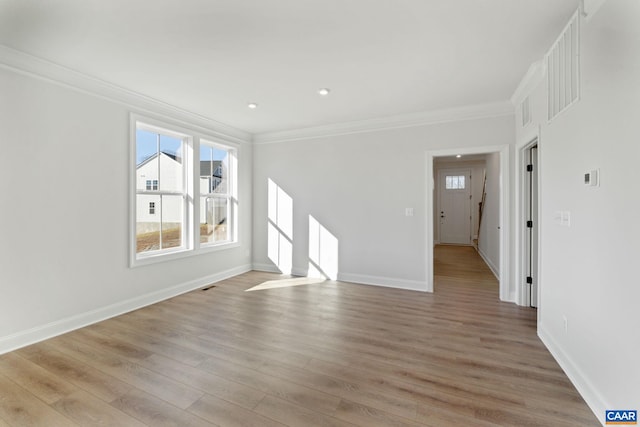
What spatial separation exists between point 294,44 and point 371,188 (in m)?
2.63

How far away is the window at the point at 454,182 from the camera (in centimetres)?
894

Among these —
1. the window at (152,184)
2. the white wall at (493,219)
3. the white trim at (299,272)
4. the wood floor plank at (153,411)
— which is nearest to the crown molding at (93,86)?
the window at (152,184)

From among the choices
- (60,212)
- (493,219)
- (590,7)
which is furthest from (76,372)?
(493,219)

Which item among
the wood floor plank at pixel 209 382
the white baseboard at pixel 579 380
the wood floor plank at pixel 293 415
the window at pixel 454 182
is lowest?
the wood floor plank at pixel 293 415

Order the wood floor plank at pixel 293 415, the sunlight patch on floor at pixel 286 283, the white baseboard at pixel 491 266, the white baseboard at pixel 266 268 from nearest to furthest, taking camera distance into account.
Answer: the wood floor plank at pixel 293 415 → the sunlight patch on floor at pixel 286 283 → the white baseboard at pixel 491 266 → the white baseboard at pixel 266 268

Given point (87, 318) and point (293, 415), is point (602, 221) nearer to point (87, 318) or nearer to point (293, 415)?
point (293, 415)

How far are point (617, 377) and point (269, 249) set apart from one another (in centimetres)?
471

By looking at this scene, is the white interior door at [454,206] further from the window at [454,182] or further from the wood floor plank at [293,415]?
the wood floor plank at [293,415]

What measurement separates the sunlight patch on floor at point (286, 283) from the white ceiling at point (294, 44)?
277cm

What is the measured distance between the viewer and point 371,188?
4566 millimetres

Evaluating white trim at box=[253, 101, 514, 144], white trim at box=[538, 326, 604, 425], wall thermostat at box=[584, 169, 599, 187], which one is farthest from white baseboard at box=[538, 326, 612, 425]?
white trim at box=[253, 101, 514, 144]

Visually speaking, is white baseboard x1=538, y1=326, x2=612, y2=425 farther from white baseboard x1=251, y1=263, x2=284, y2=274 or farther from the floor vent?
white baseboard x1=251, y1=263, x2=284, y2=274

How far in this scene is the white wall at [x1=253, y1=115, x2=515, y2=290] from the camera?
4.19m

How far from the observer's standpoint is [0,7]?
1934mm
